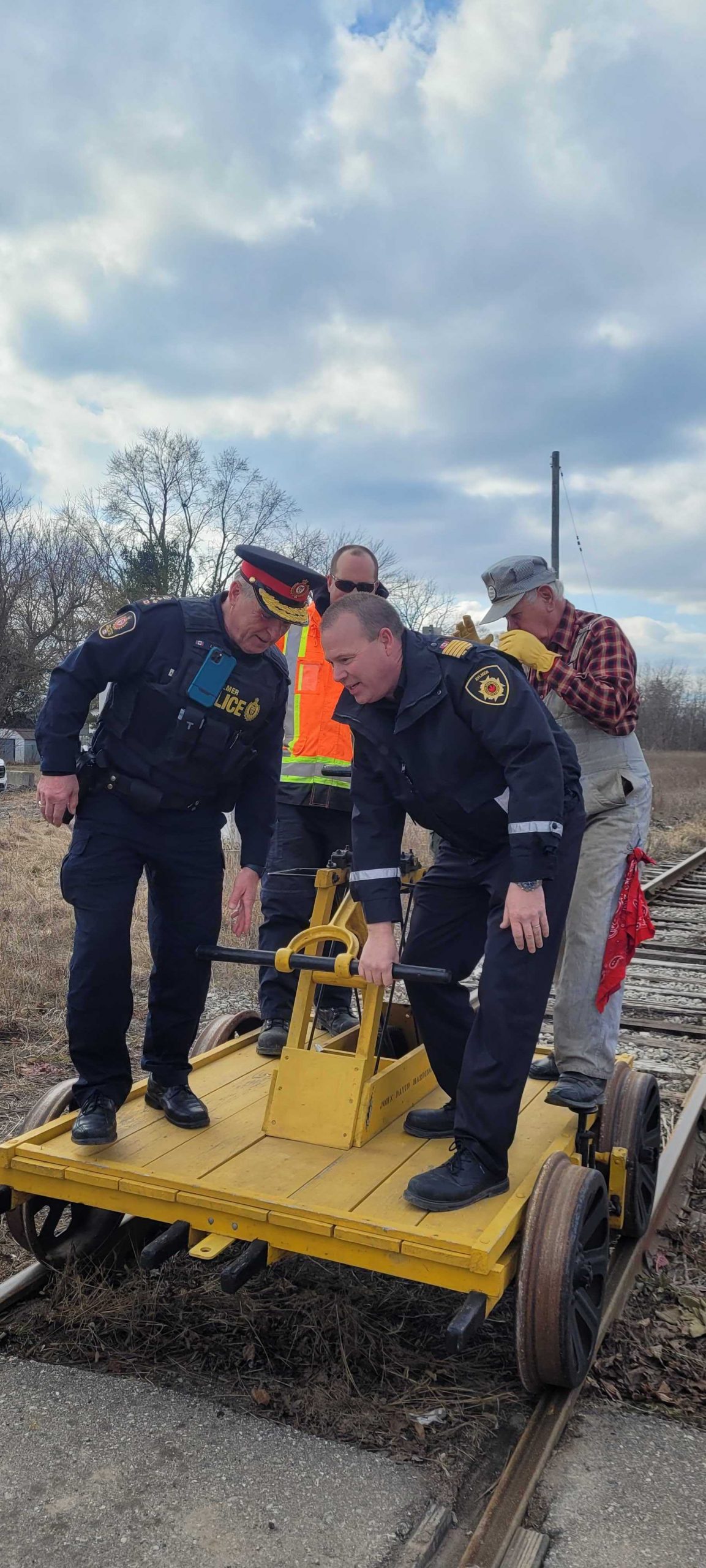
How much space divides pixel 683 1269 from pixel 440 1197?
1.38m

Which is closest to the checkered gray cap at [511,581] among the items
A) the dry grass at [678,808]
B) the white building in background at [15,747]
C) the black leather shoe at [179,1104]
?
the black leather shoe at [179,1104]

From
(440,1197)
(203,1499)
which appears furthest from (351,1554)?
(440,1197)

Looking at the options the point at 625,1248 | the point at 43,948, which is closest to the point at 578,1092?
the point at 625,1248

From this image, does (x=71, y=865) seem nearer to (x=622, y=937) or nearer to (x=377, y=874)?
Result: (x=377, y=874)

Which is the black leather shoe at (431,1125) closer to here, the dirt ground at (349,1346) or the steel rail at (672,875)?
the dirt ground at (349,1346)

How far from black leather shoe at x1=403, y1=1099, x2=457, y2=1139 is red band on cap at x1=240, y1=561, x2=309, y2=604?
5.21 ft

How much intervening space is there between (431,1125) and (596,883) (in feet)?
3.46

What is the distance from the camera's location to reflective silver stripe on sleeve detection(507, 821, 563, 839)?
2.88 m

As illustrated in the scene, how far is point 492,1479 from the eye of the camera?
2467 mm

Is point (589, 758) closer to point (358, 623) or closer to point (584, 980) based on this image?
point (584, 980)

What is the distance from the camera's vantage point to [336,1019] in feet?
15.7

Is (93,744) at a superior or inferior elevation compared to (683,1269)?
superior

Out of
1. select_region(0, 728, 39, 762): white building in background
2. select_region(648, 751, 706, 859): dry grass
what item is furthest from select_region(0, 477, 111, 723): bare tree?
select_region(648, 751, 706, 859): dry grass

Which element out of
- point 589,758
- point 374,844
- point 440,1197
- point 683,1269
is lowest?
point 683,1269
